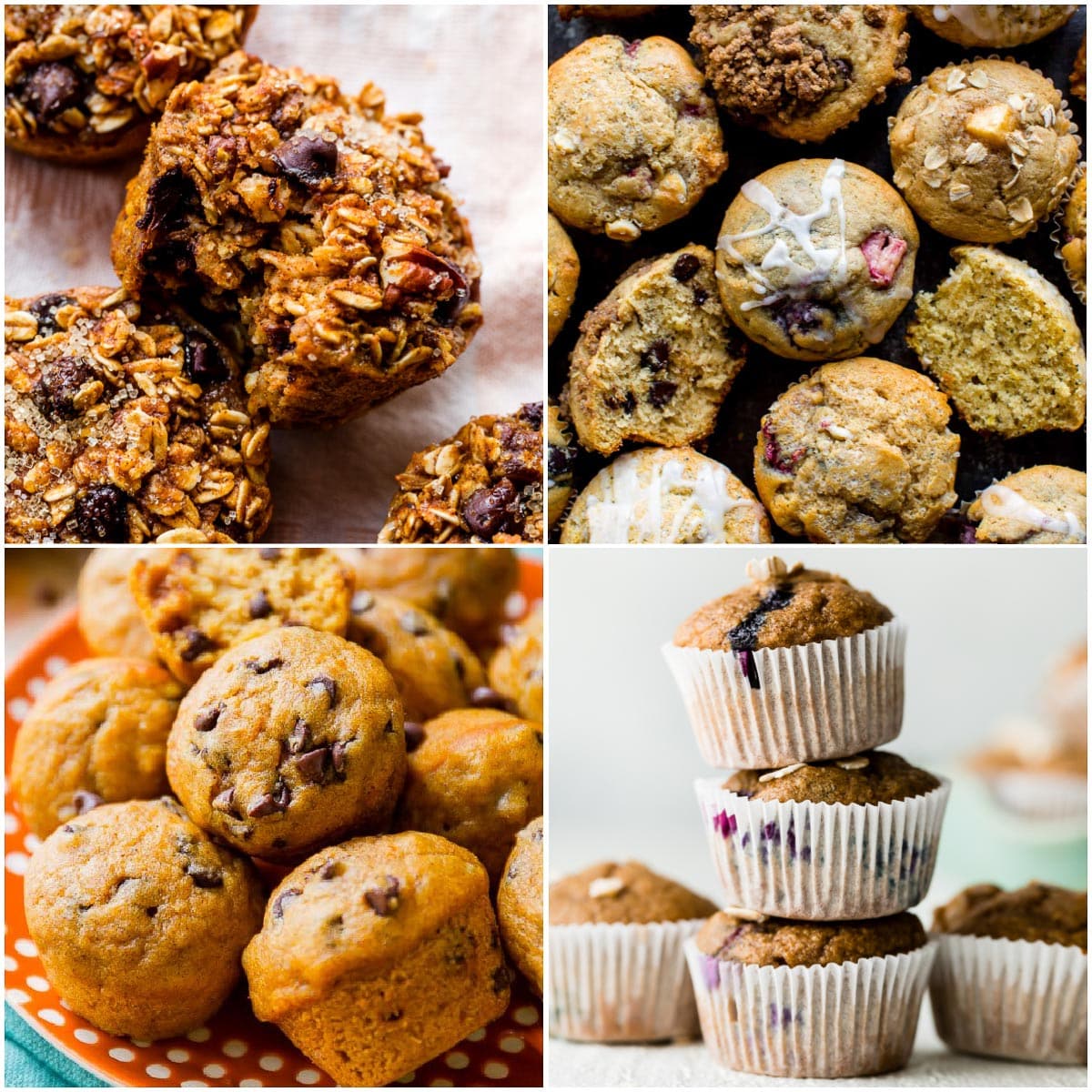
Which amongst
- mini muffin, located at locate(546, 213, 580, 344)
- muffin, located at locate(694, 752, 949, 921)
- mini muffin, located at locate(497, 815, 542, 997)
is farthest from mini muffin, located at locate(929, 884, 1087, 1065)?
mini muffin, located at locate(546, 213, 580, 344)

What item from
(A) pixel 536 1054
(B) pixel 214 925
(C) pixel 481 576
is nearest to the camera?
(B) pixel 214 925

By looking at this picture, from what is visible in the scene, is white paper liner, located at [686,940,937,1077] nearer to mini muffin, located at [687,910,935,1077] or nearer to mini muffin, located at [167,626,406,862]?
mini muffin, located at [687,910,935,1077]

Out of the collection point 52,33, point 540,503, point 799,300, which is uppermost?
point 52,33

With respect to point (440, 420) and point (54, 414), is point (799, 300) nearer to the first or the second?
point (440, 420)

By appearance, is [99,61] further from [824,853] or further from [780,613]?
[824,853]

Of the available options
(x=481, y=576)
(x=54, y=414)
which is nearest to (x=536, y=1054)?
(x=481, y=576)

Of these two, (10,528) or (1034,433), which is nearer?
(10,528)
